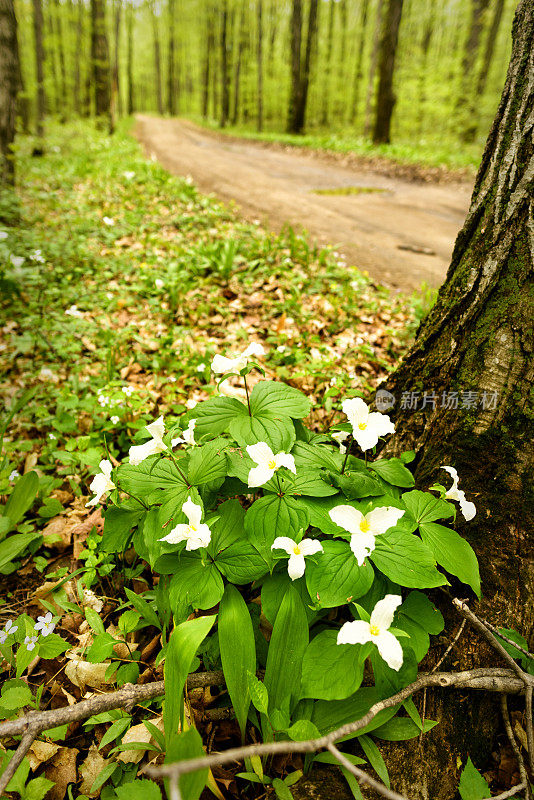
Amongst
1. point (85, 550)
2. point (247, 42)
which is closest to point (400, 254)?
point (85, 550)

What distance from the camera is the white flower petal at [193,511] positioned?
130cm

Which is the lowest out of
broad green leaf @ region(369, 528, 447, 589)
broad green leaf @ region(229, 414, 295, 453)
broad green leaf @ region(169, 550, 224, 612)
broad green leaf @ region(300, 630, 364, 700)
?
broad green leaf @ region(300, 630, 364, 700)

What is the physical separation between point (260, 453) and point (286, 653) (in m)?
0.64

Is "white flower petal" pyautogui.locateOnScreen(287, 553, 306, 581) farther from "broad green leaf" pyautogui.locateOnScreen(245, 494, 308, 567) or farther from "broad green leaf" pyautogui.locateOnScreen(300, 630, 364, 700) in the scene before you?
"broad green leaf" pyautogui.locateOnScreen(300, 630, 364, 700)

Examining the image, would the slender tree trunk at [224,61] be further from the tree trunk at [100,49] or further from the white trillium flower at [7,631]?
the white trillium flower at [7,631]

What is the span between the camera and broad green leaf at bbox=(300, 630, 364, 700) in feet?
3.99

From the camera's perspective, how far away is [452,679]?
1323 mm

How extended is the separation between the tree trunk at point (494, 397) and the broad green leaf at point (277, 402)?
606 millimetres

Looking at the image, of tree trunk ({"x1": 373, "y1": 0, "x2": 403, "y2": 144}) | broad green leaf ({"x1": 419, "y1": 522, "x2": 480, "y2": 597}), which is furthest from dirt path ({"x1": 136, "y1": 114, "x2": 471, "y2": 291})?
broad green leaf ({"x1": 419, "y1": 522, "x2": 480, "y2": 597})

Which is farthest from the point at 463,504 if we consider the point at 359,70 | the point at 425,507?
the point at 359,70

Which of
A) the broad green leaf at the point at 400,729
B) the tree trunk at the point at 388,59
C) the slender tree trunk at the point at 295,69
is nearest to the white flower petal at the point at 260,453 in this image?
the broad green leaf at the point at 400,729

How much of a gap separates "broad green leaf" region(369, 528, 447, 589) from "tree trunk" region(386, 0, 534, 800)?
38 centimetres

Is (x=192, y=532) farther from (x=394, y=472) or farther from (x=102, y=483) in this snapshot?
(x=394, y=472)

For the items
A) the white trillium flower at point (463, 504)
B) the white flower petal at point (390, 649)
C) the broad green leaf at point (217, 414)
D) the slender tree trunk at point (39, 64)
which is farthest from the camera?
the slender tree trunk at point (39, 64)
